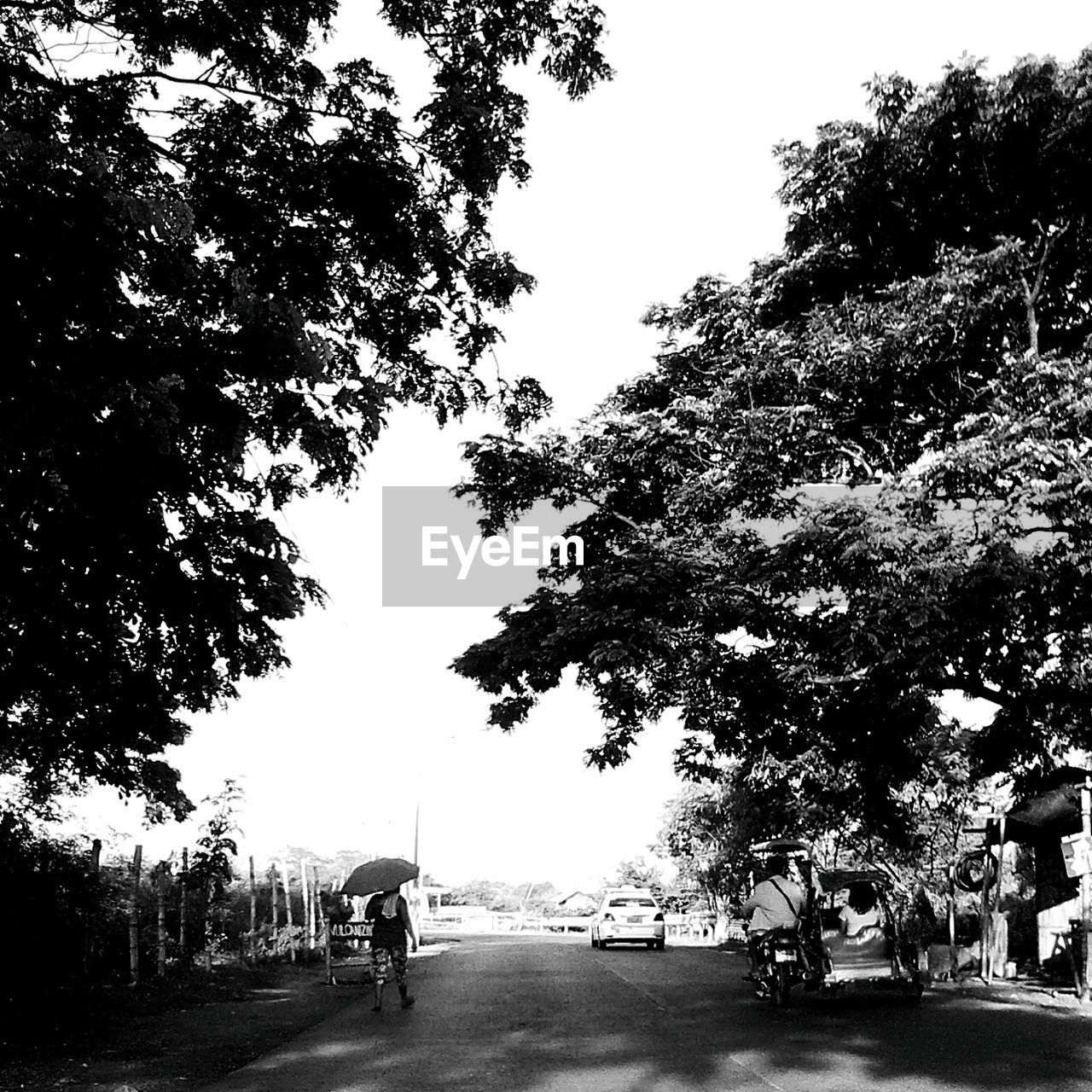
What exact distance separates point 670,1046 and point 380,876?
21.6 ft

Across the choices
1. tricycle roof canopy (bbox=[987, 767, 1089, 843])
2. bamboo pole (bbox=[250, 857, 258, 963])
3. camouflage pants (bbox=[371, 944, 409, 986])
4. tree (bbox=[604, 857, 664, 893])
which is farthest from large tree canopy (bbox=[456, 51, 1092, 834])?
tree (bbox=[604, 857, 664, 893])

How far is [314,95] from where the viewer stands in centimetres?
1143

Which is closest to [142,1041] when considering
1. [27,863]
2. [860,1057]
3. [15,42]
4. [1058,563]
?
[27,863]

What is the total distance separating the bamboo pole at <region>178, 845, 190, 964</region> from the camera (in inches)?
746

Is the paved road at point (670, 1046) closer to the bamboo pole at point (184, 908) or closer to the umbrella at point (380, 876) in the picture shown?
the umbrella at point (380, 876)

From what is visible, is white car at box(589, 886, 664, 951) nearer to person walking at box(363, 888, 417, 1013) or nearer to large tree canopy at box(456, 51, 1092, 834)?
large tree canopy at box(456, 51, 1092, 834)

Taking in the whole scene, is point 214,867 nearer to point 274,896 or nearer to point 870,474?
point 274,896

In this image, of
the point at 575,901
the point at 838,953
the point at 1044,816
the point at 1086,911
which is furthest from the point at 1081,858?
the point at 575,901

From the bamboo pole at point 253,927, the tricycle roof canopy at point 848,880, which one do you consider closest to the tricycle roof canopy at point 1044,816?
the tricycle roof canopy at point 848,880

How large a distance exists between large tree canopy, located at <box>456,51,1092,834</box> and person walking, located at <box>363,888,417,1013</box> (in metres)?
4.60

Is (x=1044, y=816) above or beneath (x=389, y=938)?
above

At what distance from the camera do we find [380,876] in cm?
1638

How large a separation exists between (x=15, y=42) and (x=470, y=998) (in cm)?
1262

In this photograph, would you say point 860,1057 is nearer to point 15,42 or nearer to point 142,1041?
point 142,1041
